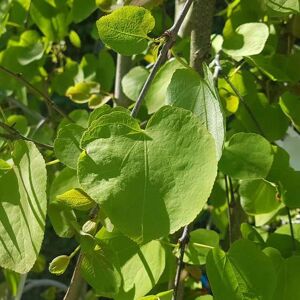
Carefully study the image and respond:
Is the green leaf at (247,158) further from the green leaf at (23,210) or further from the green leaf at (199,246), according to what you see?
the green leaf at (23,210)

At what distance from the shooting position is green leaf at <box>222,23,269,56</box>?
0.61m

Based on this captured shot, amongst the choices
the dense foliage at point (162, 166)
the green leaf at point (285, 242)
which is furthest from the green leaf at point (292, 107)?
the green leaf at point (285, 242)

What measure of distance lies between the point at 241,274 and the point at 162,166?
0.16 metres

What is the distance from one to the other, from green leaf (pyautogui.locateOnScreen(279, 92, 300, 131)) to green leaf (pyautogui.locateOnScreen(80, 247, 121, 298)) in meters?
0.26

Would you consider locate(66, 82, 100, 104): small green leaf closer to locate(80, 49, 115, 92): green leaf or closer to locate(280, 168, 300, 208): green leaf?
locate(80, 49, 115, 92): green leaf

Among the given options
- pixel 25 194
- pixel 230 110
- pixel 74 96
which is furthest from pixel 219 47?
pixel 25 194

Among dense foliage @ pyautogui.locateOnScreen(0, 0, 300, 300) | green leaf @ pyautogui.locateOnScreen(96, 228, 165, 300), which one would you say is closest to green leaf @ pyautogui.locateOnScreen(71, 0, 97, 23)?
dense foliage @ pyautogui.locateOnScreen(0, 0, 300, 300)

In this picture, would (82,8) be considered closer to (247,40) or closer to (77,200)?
(247,40)

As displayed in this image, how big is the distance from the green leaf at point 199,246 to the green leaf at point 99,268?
0.48ft

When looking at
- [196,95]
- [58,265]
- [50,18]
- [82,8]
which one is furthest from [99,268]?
[50,18]

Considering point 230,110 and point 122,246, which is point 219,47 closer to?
point 230,110

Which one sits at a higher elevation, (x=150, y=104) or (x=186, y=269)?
(x=150, y=104)

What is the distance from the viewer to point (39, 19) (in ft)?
2.89

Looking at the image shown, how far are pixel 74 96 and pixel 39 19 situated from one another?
0.40 feet
